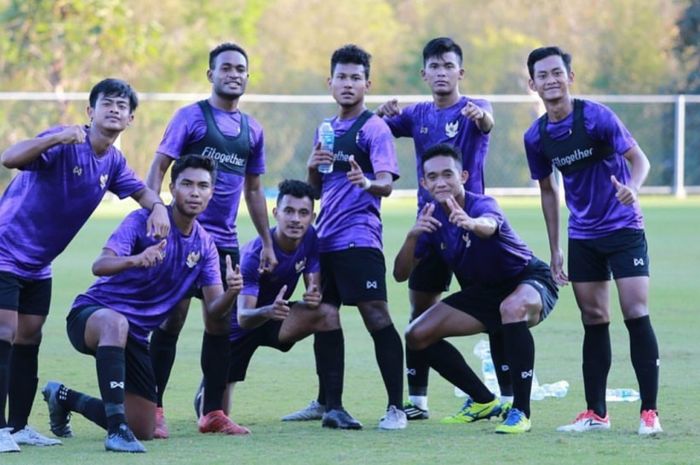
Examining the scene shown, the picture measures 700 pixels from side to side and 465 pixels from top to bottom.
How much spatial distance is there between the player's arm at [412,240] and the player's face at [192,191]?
47.5 inches

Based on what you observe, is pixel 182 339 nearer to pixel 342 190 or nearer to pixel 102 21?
pixel 342 190

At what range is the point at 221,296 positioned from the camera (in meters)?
8.41

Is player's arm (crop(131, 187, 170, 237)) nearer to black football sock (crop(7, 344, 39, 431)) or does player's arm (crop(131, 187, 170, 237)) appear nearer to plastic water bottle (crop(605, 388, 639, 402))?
black football sock (crop(7, 344, 39, 431))

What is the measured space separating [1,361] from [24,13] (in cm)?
3091

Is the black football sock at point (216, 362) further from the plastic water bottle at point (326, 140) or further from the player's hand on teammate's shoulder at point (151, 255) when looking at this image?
the plastic water bottle at point (326, 140)

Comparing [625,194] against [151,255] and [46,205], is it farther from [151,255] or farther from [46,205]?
[46,205]

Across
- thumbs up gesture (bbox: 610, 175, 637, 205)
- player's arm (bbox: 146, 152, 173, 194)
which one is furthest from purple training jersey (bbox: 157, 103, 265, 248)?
thumbs up gesture (bbox: 610, 175, 637, 205)

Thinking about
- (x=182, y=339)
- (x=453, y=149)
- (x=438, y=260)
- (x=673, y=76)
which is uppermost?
(x=673, y=76)

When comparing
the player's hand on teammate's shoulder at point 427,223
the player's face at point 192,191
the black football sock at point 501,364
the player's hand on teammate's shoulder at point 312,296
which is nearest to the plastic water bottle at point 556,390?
the black football sock at point 501,364

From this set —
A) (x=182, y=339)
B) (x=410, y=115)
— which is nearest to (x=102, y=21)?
(x=182, y=339)

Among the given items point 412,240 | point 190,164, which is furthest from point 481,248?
point 190,164

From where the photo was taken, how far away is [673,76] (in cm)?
4178

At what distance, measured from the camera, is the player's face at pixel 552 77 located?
8.55 m

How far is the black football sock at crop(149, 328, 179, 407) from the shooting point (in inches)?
354
